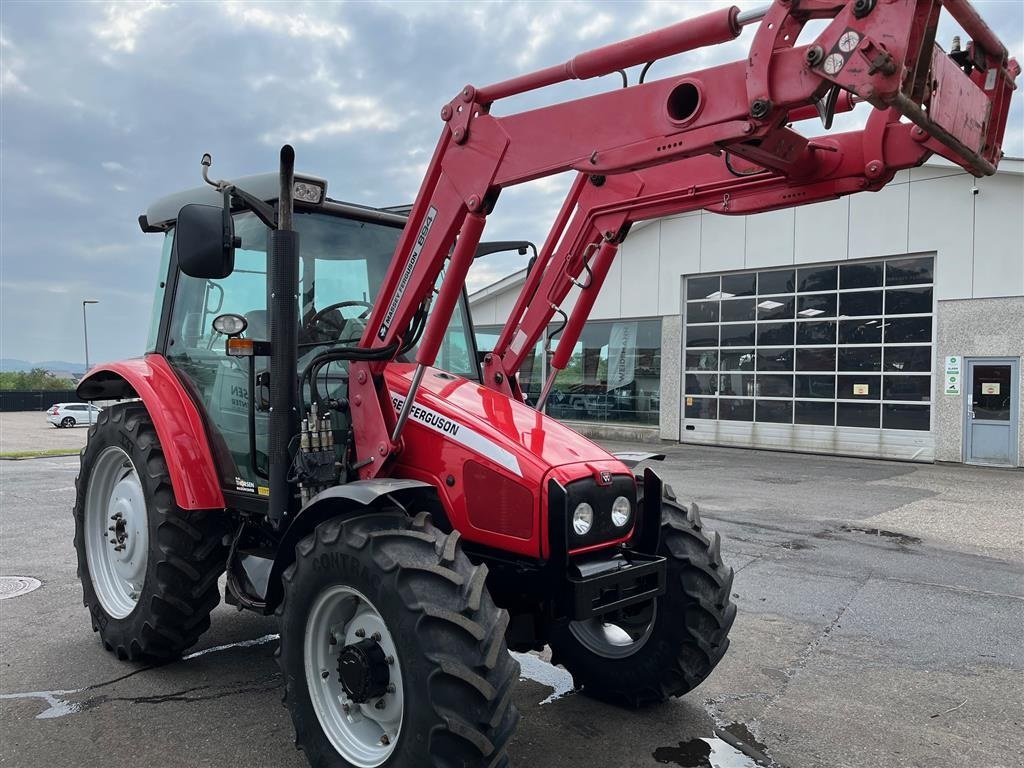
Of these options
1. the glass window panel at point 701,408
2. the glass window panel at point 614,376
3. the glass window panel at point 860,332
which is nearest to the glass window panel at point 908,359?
the glass window panel at point 860,332

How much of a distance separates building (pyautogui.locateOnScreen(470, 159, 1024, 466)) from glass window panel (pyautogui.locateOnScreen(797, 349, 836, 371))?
23 mm

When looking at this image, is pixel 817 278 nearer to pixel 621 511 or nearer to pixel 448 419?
pixel 621 511

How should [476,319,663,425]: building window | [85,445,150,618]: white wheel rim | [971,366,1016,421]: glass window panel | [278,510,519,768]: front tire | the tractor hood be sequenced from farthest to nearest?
1. [476,319,663,425]: building window
2. [971,366,1016,421]: glass window panel
3. [85,445,150,618]: white wheel rim
4. the tractor hood
5. [278,510,519,768]: front tire

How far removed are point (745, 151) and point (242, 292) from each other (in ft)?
9.05

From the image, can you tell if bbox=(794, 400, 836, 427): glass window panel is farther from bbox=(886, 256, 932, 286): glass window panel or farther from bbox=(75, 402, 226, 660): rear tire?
bbox=(75, 402, 226, 660): rear tire

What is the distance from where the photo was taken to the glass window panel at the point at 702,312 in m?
19.5

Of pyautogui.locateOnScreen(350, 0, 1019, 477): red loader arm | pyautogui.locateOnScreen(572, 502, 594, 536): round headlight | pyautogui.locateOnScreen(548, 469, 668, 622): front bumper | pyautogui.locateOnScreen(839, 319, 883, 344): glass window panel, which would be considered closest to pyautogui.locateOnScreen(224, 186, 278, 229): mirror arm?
pyautogui.locateOnScreen(350, 0, 1019, 477): red loader arm

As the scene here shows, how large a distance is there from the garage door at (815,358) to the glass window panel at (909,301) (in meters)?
0.02

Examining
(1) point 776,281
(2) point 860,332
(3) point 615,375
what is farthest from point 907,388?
(3) point 615,375

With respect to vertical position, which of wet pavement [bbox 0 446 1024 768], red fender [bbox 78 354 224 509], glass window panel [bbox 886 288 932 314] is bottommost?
wet pavement [bbox 0 446 1024 768]

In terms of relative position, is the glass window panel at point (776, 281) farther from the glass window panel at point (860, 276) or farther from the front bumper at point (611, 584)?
the front bumper at point (611, 584)

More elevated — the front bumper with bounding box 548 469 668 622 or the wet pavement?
the front bumper with bounding box 548 469 668 622

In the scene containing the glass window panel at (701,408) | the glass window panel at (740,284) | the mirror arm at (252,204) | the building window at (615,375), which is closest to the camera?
the mirror arm at (252,204)

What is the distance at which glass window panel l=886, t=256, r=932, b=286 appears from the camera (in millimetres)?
16109
